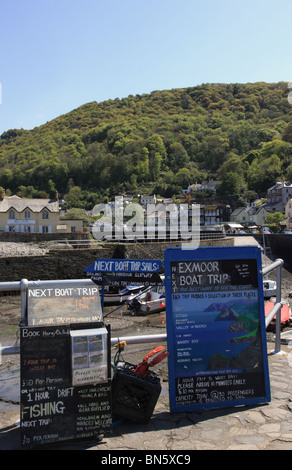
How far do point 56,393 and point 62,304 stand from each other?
35.1 inches

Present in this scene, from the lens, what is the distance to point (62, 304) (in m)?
4.30

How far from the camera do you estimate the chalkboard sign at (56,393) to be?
12.7 feet

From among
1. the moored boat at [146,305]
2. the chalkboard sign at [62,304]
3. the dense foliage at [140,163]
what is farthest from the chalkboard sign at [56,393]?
the dense foliage at [140,163]

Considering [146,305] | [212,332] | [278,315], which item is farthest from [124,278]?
[146,305]

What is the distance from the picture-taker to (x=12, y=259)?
105 ft

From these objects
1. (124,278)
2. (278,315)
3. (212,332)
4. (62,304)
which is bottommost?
(278,315)

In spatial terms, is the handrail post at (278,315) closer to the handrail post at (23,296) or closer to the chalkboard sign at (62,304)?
the chalkboard sign at (62,304)

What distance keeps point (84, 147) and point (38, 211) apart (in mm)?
147849

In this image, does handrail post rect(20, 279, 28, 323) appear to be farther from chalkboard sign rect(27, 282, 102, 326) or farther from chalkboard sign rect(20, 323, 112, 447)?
chalkboard sign rect(20, 323, 112, 447)

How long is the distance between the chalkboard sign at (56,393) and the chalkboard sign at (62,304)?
0.15 m

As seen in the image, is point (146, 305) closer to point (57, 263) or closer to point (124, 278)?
point (57, 263)

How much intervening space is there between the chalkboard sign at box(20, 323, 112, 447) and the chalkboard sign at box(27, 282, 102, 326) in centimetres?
15
